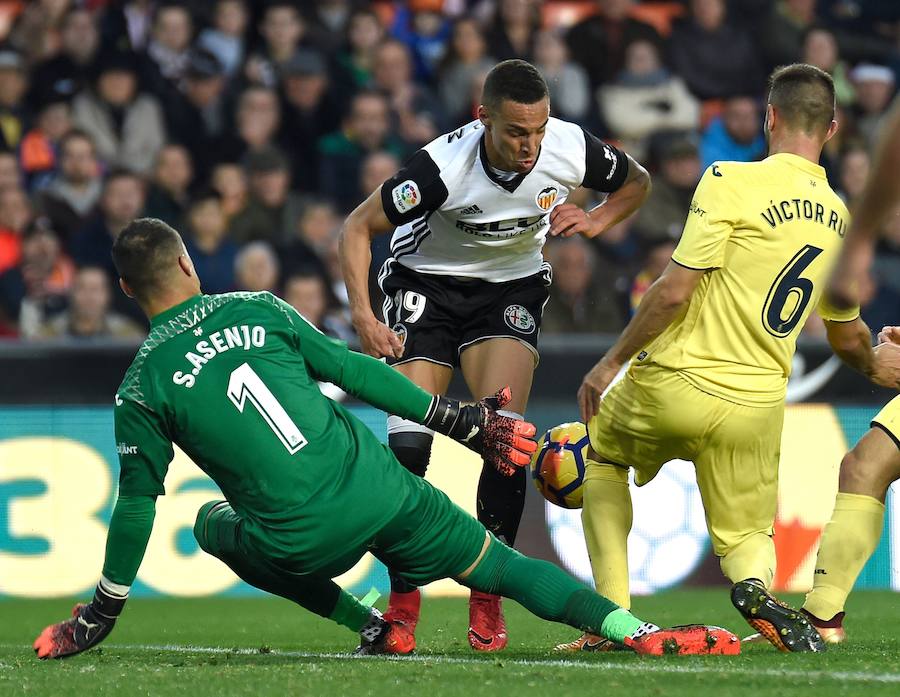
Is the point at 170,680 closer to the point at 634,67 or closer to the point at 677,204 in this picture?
the point at 677,204

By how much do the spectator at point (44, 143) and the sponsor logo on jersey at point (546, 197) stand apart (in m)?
6.65

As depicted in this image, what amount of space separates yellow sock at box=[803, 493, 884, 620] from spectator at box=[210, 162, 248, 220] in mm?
7067

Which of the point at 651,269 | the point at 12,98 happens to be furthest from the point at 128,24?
the point at 651,269

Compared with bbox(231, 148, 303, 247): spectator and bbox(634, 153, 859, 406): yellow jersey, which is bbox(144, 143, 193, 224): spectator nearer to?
bbox(231, 148, 303, 247): spectator

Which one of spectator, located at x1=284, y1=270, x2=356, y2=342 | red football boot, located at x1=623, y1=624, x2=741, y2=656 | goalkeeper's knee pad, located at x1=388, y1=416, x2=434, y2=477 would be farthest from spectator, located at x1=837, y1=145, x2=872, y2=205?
red football boot, located at x1=623, y1=624, x2=741, y2=656

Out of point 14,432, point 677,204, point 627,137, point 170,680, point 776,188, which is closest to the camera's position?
point 170,680

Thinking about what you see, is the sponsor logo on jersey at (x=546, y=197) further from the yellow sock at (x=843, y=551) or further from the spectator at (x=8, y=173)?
the spectator at (x=8, y=173)

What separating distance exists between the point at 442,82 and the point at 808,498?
522cm

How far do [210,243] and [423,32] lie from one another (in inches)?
127

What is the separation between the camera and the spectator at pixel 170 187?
11805 millimetres

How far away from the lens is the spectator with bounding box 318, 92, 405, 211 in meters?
12.2

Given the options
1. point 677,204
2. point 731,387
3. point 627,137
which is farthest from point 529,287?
point 627,137

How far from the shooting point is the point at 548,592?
5.08 meters

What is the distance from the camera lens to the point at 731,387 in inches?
215
